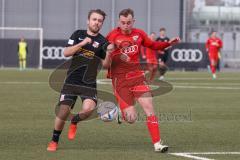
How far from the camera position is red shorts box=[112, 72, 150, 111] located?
10.9 metres

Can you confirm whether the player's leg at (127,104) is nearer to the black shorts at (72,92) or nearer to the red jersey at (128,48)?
the red jersey at (128,48)


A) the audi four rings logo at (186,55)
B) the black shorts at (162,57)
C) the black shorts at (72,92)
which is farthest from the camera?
the audi four rings logo at (186,55)

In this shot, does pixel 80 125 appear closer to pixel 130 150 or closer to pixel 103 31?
pixel 130 150

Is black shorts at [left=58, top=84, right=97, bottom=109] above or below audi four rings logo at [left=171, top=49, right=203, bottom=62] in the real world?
above

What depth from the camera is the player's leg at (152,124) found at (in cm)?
1023

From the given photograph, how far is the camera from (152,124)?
1042cm

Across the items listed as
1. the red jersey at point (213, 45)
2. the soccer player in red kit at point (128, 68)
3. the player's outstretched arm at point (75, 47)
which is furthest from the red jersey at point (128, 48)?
the red jersey at point (213, 45)

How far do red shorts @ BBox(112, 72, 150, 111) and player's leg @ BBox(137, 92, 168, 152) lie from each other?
17 centimetres

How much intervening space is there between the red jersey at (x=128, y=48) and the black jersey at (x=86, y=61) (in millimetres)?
359

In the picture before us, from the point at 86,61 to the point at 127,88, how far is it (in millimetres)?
877

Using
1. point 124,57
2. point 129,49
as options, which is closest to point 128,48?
point 129,49

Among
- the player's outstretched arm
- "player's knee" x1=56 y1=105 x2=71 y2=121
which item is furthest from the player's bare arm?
"player's knee" x1=56 y1=105 x2=71 y2=121

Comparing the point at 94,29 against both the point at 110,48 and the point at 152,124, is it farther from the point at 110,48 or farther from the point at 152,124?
the point at 152,124

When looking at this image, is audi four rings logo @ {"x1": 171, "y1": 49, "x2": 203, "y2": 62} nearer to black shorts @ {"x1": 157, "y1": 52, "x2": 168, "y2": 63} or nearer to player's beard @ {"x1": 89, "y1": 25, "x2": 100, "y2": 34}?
black shorts @ {"x1": 157, "y1": 52, "x2": 168, "y2": 63}
